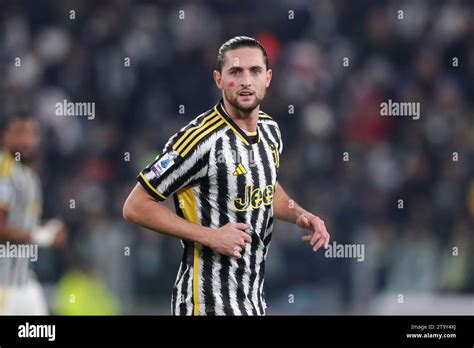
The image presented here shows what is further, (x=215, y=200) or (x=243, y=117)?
(x=243, y=117)

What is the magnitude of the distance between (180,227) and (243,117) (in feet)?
2.23

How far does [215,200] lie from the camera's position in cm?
568

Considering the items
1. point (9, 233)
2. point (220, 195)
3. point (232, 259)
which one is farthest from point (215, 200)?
point (9, 233)

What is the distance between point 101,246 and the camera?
10617 millimetres

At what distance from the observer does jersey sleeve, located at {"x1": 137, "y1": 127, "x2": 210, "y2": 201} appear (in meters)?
5.64

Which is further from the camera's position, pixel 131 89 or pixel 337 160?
pixel 131 89

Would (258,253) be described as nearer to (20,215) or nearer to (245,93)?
(245,93)

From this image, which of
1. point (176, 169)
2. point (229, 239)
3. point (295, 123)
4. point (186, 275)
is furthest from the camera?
point (295, 123)

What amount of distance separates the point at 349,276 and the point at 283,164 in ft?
6.23

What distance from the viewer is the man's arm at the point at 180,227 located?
5488 mm

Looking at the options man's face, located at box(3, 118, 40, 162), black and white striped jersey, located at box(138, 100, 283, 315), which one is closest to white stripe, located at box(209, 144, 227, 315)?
black and white striped jersey, located at box(138, 100, 283, 315)

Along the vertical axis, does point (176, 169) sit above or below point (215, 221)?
above

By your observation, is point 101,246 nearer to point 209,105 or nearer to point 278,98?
point 209,105

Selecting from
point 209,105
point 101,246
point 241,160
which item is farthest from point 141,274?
point 241,160
